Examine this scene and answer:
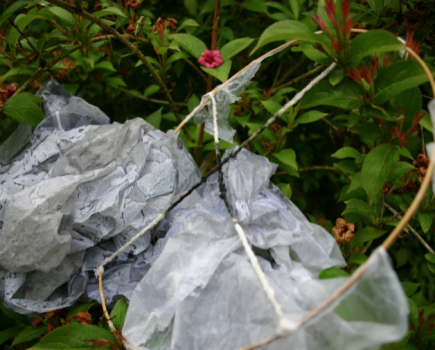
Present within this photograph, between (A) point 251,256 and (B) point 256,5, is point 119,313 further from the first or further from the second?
(B) point 256,5

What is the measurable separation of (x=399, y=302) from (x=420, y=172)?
1.81 ft

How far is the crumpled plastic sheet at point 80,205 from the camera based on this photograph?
916 mm

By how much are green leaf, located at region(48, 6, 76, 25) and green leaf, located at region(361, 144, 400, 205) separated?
3.37ft

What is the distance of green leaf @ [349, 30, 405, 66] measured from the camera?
76 cm

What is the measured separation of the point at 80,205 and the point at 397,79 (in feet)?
2.79

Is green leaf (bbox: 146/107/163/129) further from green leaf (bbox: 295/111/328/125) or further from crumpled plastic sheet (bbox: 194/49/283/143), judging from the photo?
green leaf (bbox: 295/111/328/125)

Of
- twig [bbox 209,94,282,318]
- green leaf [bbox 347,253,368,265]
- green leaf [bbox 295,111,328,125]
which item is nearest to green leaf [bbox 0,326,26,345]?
twig [bbox 209,94,282,318]

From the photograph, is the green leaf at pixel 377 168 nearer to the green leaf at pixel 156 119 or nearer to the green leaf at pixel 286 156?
the green leaf at pixel 286 156

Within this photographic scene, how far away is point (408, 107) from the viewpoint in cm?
90

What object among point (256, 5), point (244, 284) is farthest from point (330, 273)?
point (256, 5)

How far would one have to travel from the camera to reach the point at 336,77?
35.0 inches

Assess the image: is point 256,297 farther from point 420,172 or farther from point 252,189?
point 420,172

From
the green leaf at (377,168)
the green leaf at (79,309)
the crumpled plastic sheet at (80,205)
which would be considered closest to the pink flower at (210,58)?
the crumpled plastic sheet at (80,205)

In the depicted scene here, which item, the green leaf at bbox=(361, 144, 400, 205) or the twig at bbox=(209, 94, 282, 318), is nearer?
the twig at bbox=(209, 94, 282, 318)
